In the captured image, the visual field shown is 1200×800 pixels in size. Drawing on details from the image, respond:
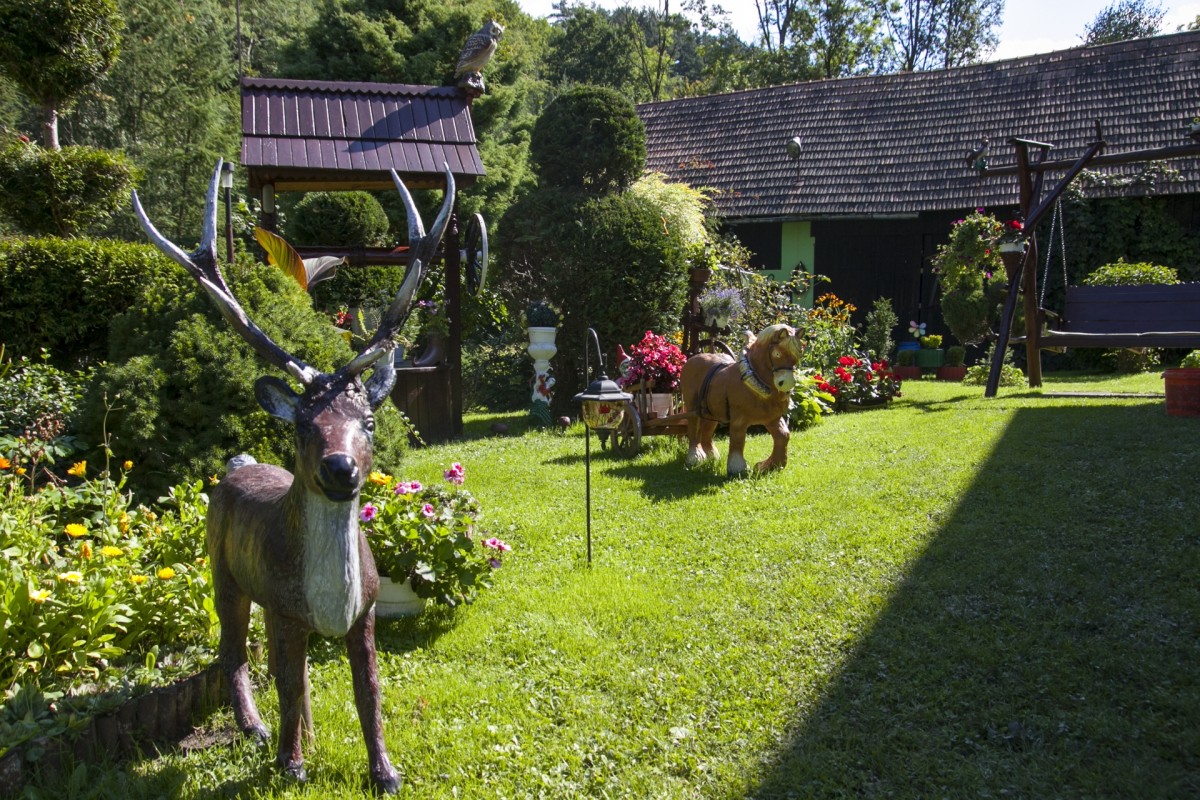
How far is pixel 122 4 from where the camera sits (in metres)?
21.5

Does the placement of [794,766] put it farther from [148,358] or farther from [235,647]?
[148,358]

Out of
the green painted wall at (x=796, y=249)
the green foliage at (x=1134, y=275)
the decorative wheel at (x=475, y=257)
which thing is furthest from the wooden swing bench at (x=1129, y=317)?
the green painted wall at (x=796, y=249)

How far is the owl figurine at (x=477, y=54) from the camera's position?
9242 millimetres

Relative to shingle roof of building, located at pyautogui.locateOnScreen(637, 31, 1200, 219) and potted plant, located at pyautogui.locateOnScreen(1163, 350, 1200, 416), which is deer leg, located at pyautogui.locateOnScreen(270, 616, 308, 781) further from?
shingle roof of building, located at pyautogui.locateOnScreen(637, 31, 1200, 219)

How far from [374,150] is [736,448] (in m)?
4.93

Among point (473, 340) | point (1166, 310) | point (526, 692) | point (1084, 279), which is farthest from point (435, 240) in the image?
point (1084, 279)

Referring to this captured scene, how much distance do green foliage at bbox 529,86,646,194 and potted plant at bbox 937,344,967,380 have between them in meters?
6.75

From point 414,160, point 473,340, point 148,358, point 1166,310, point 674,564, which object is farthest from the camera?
point 473,340

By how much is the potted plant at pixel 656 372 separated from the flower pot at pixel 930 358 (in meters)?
8.54

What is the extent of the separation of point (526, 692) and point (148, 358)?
3.57m

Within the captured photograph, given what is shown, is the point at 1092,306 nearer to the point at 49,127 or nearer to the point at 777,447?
the point at 777,447

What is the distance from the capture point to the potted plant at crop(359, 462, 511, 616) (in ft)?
13.8

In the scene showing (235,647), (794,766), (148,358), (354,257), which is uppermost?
(354,257)

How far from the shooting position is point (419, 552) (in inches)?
167
